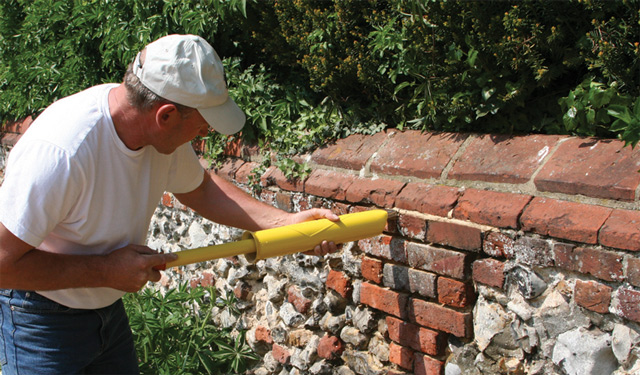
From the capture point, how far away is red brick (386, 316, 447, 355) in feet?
8.41

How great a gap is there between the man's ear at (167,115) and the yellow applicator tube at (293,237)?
0.49m

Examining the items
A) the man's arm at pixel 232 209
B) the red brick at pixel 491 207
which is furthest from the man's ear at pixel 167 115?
the red brick at pixel 491 207

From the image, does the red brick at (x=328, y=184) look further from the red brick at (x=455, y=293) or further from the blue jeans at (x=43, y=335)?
the blue jeans at (x=43, y=335)

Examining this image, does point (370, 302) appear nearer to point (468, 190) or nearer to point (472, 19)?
point (468, 190)

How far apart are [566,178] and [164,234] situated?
287 centimetres

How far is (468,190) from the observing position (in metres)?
2.44

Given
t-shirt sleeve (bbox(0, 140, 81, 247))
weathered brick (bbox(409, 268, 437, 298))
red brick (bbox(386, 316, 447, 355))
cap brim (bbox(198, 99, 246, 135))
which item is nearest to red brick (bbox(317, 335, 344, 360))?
red brick (bbox(386, 316, 447, 355))

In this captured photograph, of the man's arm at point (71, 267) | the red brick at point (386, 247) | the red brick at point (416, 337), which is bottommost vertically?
the red brick at point (416, 337)

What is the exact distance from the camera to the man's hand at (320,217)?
2.46 meters

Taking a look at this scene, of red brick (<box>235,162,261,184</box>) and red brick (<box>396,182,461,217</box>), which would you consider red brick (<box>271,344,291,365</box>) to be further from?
red brick (<box>396,182,461,217</box>)

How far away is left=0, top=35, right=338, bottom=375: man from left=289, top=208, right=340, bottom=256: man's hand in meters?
0.58

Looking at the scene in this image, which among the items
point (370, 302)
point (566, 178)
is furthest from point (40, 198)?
point (566, 178)

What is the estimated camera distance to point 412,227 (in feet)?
8.47

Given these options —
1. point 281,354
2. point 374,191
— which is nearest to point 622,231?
point 374,191
